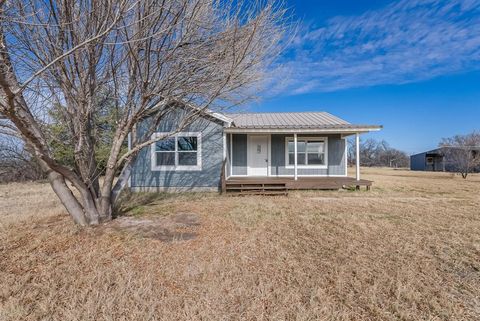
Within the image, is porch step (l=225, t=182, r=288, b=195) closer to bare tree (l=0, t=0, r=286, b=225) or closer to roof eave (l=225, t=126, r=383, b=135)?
roof eave (l=225, t=126, r=383, b=135)

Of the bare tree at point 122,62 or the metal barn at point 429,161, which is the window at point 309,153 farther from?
the metal barn at point 429,161

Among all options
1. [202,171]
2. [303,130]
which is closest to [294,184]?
[303,130]

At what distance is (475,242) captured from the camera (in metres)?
4.14

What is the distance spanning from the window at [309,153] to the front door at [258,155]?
3.64 ft

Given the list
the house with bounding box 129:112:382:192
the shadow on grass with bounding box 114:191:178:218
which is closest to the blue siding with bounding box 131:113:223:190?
the house with bounding box 129:112:382:192

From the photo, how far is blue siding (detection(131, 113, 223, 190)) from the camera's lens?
9.79 meters

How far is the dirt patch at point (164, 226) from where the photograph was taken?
14.7ft

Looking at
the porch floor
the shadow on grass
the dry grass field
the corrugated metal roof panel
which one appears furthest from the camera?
the corrugated metal roof panel

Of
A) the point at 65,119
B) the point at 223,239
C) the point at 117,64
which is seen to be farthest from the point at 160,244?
the point at 117,64

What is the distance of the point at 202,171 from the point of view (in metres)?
9.83

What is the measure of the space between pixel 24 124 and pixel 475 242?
25.9ft

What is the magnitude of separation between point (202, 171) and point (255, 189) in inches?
93.6

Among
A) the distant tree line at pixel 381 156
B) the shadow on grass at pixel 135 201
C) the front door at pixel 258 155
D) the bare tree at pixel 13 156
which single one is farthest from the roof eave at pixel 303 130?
the distant tree line at pixel 381 156

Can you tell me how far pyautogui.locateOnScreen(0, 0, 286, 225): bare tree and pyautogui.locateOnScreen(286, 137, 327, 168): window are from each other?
6.52 meters
